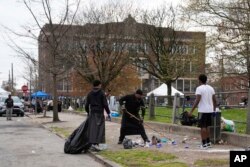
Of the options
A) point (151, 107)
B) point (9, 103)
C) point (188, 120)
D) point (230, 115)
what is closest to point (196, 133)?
point (188, 120)

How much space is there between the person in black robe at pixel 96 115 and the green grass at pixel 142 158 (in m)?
0.48

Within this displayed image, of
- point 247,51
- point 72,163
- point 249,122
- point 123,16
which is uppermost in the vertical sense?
point 123,16

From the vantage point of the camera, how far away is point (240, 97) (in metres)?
15.1

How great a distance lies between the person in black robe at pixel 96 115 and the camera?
12.8 m

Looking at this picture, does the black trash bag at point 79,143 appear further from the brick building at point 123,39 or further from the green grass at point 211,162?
the brick building at point 123,39

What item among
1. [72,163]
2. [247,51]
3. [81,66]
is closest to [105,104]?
[72,163]

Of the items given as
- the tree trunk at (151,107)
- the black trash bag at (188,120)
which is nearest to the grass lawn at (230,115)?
the tree trunk at (151,107)

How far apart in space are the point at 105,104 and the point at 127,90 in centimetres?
4918

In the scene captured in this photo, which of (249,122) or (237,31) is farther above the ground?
(237,31)

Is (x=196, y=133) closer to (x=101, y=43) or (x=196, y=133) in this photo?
(x=196, y=133)

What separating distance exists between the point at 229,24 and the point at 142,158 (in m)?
20.1

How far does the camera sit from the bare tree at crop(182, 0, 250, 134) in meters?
28.3

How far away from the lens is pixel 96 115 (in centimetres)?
1297

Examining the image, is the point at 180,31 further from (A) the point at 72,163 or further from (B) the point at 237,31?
(A) the point at 72,163
